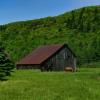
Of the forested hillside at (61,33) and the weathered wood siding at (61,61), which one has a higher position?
the forested hillside at (61,33)

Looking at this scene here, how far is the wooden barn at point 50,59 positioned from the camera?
252 ft

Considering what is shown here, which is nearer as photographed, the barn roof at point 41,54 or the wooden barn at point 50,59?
the wooden barn at point 50,59

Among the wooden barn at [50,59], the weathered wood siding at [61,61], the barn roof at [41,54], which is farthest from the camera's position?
the weathered wood siding at [61,61]

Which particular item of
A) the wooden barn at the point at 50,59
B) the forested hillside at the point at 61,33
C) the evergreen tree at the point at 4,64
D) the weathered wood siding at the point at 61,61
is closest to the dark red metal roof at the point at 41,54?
the wooden barn at the point at 50,59

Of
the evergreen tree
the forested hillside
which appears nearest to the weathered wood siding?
the forested hillside

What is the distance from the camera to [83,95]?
27.5m

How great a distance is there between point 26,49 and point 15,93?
308 ft

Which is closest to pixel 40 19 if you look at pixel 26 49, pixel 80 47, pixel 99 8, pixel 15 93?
pixel 99 8

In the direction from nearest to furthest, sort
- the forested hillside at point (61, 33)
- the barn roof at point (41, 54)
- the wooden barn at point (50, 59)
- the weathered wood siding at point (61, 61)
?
the wooden barn at point (50, 59)
the barn roof at point (41, 54)
the weathered wood siding at point (61, 61)
the forested hillside at point (61, 33)

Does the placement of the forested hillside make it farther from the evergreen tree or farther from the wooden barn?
the evergreen tree

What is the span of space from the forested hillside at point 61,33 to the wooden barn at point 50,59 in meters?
17.1

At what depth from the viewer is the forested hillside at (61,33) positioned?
112 m

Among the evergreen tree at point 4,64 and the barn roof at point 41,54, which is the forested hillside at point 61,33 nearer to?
the barn roof at point 41,54

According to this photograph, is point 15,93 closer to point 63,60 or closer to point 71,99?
point 71,99
